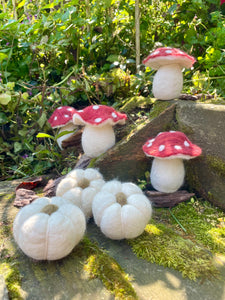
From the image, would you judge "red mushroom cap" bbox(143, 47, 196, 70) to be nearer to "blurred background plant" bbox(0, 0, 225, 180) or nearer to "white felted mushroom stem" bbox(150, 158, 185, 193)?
"blurred background plant" bbox(0, 0, 225, 180)

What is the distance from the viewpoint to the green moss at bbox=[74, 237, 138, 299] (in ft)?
3.92

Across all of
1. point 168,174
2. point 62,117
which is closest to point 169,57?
point 168,174

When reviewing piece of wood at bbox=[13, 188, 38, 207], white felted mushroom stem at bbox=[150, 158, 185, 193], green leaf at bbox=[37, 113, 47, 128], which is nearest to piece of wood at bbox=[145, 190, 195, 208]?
white felted mushroom stem at bbox=[150, 158, 185, 193]

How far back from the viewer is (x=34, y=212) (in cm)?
138

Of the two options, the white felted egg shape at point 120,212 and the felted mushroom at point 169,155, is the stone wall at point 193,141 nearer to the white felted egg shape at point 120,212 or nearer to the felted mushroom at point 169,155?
the felted mushroom at point 169,155

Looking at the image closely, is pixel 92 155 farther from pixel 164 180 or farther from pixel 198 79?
pixel 198 79

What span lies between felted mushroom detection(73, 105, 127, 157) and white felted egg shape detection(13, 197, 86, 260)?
0.87 m

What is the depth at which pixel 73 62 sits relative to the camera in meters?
3.54

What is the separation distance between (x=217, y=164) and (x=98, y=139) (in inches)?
37.6

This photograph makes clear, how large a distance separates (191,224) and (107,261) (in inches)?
30.0

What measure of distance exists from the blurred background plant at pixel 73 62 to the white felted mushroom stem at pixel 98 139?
390 mm

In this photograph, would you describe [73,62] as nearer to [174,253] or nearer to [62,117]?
[62,117]

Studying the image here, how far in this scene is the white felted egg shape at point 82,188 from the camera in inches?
67.3

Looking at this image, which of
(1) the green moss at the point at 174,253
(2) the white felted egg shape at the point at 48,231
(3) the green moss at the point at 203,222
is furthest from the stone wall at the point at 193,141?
(2) the white felted egg shape at the point at 48,231
